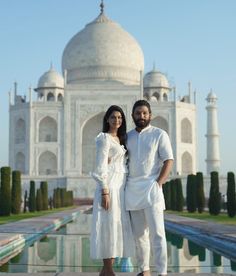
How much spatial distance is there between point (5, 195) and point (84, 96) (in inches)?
556

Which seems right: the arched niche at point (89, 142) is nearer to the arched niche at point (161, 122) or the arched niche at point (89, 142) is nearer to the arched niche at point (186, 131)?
the arched niche at point (161, 122)

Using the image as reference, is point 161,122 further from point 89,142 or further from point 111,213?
point 111,213

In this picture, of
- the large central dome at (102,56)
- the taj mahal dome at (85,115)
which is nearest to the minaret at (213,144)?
the taj mahal dome at (85,115)

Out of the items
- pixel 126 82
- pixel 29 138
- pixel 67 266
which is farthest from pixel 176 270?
pixel 126 82

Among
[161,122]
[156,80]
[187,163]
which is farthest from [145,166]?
[156,80]

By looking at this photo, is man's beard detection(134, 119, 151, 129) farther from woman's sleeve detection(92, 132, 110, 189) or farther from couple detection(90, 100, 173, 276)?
woman's sleeve detection(92, 132, 110, 189)

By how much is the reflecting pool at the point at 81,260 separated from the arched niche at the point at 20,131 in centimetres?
2112

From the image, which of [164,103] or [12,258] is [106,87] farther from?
[12,258]

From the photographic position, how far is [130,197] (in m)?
2.90

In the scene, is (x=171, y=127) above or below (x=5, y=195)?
above

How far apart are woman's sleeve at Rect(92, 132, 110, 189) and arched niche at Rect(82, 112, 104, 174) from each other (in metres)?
23.8

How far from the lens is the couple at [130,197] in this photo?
2871 mm

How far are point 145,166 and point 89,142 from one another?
81.1 ft

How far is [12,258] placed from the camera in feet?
15.3
